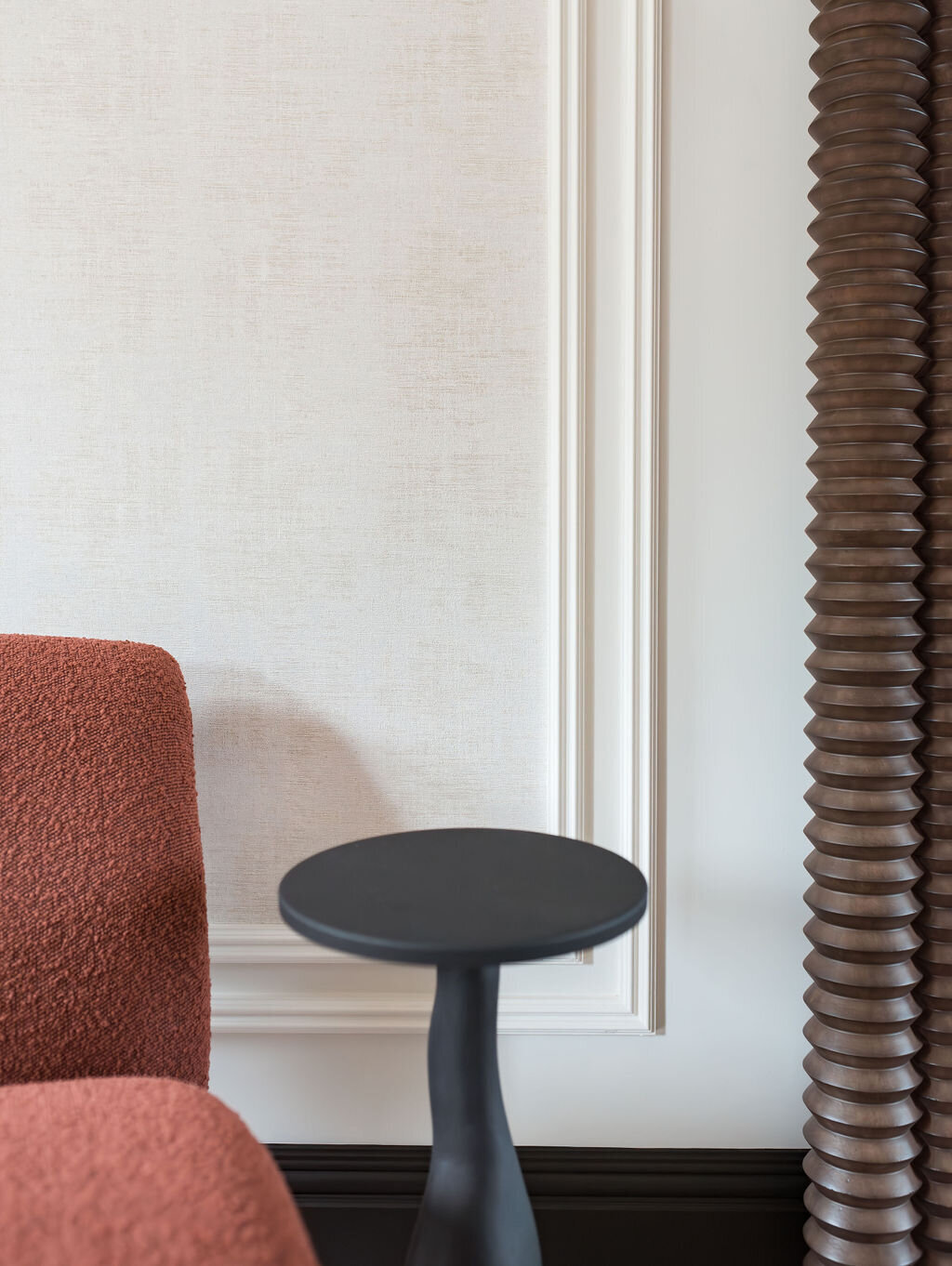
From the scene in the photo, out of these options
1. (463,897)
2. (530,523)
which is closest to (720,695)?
(530,523)

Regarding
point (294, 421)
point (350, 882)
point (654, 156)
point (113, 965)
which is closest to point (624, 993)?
point (350, 882)

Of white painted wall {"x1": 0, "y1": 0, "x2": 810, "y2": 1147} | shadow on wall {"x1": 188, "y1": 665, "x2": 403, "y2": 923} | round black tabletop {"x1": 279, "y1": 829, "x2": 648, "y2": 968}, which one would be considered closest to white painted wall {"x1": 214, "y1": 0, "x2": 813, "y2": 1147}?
white painted wall {"x1": 0, "y1": 0, "x2": 810, "y2": 1147}

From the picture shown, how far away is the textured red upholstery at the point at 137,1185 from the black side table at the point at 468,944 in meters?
0.16

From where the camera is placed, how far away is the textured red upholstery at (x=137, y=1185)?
22.2 inches

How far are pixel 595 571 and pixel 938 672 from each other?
42cm

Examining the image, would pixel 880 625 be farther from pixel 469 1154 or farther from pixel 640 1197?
pixel 640 1197

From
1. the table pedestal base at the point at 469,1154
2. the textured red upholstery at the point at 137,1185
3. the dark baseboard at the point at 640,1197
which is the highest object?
the textured red upholstery at the point at 137,1185

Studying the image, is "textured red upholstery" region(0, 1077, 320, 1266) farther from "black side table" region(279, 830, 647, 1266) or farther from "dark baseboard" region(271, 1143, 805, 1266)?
"dark baseboard" region(271, 1143, 805, 1266)

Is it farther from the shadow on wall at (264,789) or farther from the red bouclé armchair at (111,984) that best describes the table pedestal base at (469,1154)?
the shadow on wall at (264,789)

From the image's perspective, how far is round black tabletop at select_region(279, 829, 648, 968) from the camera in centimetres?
72

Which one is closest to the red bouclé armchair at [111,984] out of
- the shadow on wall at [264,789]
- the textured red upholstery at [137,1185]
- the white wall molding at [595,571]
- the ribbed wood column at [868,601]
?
the textured red upholstery at [137,1185]

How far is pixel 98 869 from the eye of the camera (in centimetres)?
92

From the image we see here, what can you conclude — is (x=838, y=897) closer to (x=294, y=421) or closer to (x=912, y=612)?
(x=912, y=612)

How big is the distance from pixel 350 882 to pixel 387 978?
443 mm
